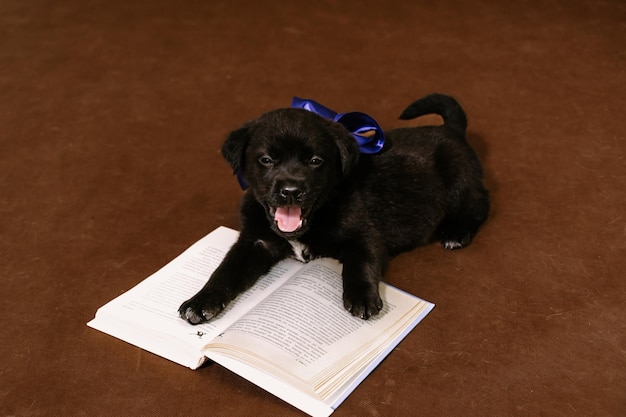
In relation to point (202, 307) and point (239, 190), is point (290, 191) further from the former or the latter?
point (239, 190)

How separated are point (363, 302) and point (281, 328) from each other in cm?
24

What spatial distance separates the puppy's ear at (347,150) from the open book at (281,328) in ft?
1.08

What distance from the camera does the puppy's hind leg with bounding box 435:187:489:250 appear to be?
229cm

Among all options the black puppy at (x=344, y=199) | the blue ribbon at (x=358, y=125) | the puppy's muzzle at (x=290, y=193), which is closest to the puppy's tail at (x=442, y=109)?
the black puppy at (x=344, y=199)

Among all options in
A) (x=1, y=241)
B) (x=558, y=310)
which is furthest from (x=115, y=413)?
(x=558, y=310)

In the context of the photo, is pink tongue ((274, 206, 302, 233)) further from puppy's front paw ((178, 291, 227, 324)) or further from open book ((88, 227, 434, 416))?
puppy's front paw ((178, 291, 227, 324))

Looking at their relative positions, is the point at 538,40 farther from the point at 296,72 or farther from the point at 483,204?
the point at 483,204

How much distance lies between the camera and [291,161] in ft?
6.50

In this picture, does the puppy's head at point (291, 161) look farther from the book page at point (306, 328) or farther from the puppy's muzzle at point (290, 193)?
the book page at point (306, 328)

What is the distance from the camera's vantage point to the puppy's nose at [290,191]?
1.91 metres

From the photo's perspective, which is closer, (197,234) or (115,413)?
(115,413)

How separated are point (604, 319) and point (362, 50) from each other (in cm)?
213

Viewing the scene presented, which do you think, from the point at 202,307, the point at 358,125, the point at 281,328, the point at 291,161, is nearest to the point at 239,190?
the point at 358,125

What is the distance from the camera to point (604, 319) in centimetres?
192
